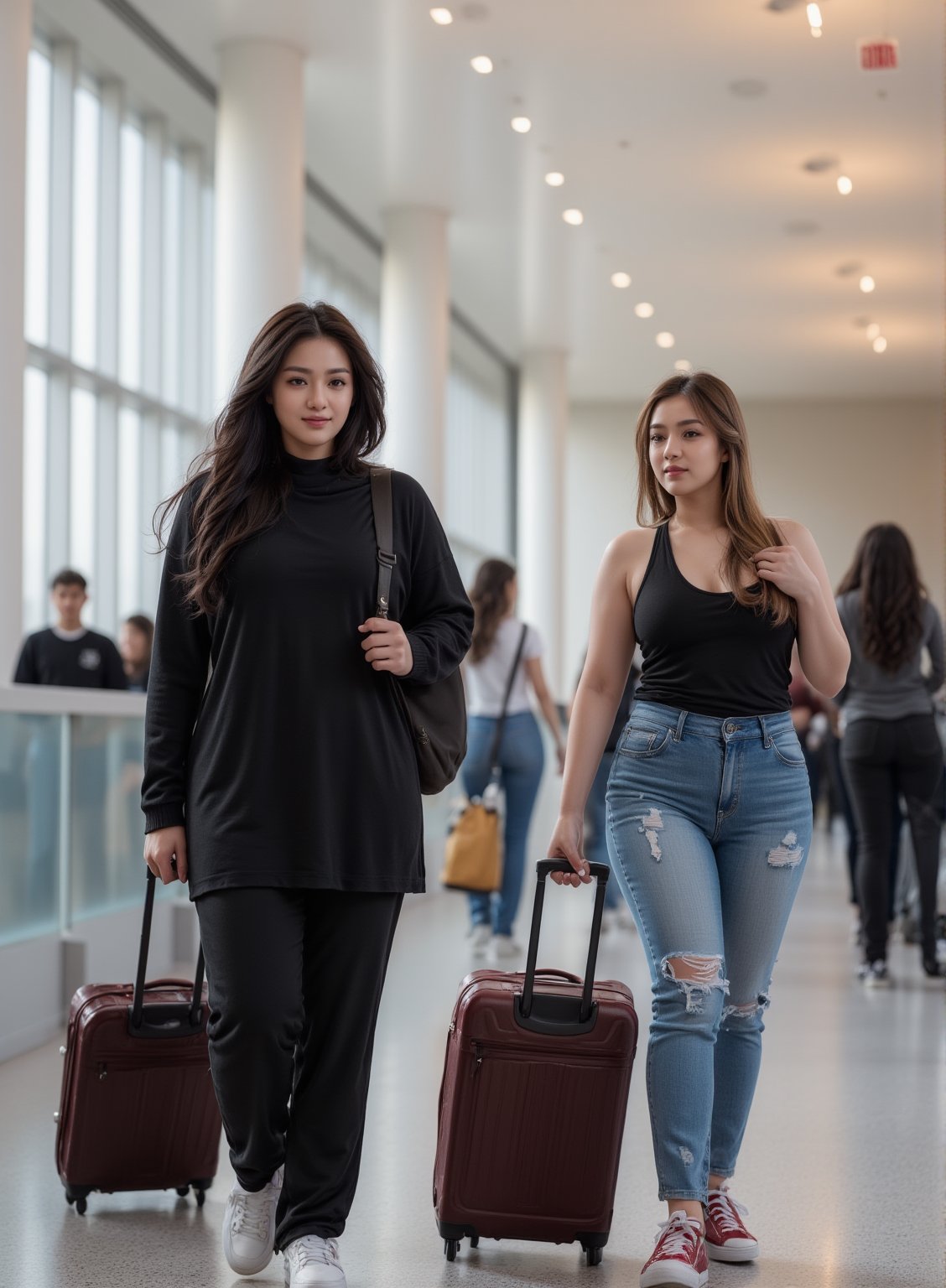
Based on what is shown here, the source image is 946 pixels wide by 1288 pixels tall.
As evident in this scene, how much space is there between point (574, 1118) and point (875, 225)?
1298 cm

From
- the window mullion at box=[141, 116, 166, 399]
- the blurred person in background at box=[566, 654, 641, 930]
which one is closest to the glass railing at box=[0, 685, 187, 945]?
the blurred person in background at box=[566, 654, 641, 930]

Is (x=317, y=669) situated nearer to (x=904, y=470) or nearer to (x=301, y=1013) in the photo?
(x=301, y=1013)

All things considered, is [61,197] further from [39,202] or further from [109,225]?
[109,225]

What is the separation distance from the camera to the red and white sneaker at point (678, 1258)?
2633 mm

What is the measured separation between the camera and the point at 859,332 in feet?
61.2

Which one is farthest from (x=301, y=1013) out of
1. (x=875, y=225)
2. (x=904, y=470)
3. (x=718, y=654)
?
(x=904, y=470)

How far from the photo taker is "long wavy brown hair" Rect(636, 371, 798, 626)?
9.29ft

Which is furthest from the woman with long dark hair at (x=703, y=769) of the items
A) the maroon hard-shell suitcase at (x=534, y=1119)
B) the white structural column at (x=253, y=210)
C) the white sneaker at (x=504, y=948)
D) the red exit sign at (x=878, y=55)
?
the red exit sign at (x=878, y=55)

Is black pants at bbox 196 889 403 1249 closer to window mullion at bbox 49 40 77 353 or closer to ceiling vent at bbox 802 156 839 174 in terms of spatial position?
window mullion at bbox 49 40 77 353

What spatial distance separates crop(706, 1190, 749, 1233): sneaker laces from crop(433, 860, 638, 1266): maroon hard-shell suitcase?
252 mm

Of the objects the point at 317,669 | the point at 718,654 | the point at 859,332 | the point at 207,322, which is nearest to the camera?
the point at 317,669

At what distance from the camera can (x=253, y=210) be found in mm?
9961

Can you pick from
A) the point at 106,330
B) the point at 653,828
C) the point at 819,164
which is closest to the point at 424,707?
the point at 653,828

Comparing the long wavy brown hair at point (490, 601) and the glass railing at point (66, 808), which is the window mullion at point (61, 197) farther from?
the glass railing at point (66, 808)
